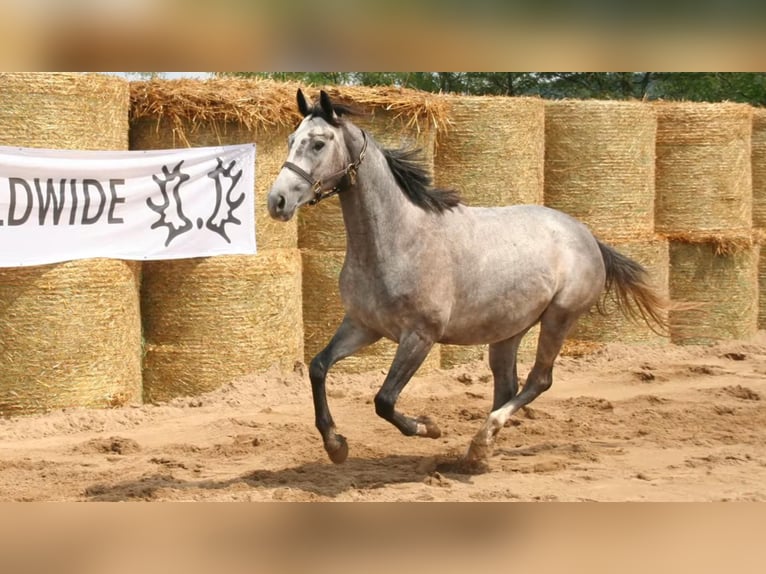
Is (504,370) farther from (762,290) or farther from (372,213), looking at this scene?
(762,290)

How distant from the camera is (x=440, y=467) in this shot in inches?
226

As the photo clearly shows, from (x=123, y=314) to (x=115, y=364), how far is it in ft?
1.32

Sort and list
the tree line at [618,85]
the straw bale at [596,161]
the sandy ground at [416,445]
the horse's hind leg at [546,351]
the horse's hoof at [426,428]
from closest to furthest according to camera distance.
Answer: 1. the sandy ground at [416,445]
2. the horse's hoof at [426,428]
3. the horse's hind leg at [546,351]
4. the straw bale at [596,161]
5. the tree line at [618,85]

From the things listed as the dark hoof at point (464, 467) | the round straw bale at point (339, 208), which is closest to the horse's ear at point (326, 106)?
the dark hoof at point (464, 467)

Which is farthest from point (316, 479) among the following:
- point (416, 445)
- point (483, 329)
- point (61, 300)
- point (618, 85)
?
point (618, 85)

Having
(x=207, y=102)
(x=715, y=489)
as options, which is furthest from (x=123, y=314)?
(x=715, y=489)

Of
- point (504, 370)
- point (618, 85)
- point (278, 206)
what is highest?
point (618, 85)

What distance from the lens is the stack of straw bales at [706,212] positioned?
1013 centimetres

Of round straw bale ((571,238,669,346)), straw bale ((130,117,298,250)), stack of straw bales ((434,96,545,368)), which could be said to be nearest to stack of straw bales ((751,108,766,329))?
round straw bale ((571,238,669,346))

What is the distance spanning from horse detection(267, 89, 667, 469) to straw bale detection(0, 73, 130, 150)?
91.5 inches

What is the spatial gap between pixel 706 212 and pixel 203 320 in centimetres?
590

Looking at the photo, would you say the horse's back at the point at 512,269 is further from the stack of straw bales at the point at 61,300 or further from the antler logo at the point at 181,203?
the stack of straw bales at the point at 61,300

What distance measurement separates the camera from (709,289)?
1032 cm

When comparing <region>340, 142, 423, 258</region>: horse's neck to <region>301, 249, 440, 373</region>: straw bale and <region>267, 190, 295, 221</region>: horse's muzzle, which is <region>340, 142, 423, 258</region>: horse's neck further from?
<region>301, 249, 440, 373</region>: straw bale
